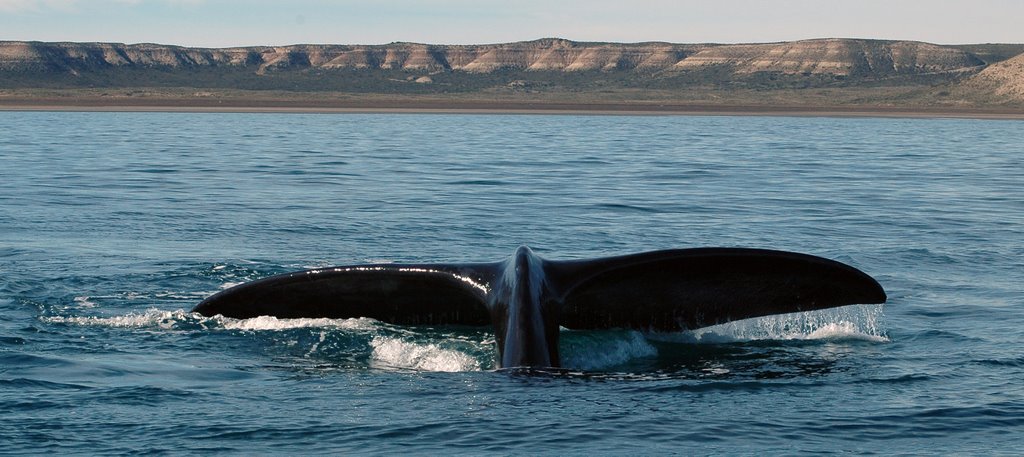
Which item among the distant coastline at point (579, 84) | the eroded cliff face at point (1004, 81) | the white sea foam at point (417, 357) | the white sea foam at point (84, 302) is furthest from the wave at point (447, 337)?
the eroded cliff face at point (1004, 81)

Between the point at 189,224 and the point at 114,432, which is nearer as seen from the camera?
the point at 114,432

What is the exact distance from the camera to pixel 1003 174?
1298 inches

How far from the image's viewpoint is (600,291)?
9.12m

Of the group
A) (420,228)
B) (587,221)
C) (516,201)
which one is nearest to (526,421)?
(420,228)

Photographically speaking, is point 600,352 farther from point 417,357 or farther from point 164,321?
point 164,321

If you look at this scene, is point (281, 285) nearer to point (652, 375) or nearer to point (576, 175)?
point (652, 375)

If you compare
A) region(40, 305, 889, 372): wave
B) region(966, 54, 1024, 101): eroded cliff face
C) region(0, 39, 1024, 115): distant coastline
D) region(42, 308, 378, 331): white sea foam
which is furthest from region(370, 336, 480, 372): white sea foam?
region(966, 54, 1024, 101): eroded cliff face

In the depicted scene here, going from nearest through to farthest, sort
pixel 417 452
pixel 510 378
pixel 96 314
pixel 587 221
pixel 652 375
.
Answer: pixel 417 452
pixel 510 378
pixel 652 375
pixel 96 314
pixel 587 221

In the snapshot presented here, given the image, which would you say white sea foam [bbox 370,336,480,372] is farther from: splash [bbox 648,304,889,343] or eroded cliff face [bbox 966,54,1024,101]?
eroded cliff face [bbox 966,54,1024,101]

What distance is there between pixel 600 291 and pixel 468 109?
9568 centimetres

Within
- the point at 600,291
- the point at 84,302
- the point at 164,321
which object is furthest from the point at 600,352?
the point at 84,302

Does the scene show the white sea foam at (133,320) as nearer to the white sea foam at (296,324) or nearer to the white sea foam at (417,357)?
→ the white sea foam at (296,324)

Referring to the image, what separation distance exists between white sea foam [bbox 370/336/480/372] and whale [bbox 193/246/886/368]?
60cm

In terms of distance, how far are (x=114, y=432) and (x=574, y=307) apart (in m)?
3.03
